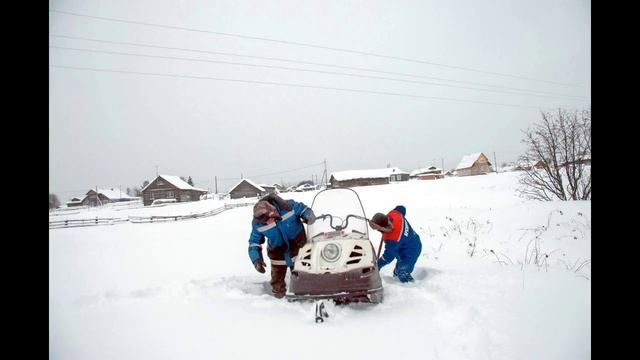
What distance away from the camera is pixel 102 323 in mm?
2928

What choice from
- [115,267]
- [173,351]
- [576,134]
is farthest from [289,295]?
[576,134]

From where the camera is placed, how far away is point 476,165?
121ft

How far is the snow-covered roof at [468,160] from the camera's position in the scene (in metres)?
37.1

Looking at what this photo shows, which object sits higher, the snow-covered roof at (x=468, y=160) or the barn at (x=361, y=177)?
the snow-covered roof at (x=468, y=160)

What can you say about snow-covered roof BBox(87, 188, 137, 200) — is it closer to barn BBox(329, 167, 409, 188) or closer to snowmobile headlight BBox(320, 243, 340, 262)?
barn BBox(329, 167, 409, 188)

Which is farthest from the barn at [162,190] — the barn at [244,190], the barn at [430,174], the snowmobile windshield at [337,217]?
the snowmobile windshield at [337,217]

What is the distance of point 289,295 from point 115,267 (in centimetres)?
448

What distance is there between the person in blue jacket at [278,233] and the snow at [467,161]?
127 ft

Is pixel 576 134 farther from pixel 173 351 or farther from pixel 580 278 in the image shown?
pixel 173 351

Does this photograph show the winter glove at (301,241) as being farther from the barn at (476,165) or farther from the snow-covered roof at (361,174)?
the barn at (476,165)

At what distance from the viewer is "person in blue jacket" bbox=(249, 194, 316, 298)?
163 inches

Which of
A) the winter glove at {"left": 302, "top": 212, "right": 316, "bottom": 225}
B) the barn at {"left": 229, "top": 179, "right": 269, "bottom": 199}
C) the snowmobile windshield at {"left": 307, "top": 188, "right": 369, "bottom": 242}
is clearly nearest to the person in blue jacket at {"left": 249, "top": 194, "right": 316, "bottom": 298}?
the winter glove at {"left": 302, "top": 212, "right": 316, "bottom": 225}

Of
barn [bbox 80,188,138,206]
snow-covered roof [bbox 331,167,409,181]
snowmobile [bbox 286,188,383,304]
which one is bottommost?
barn [bbox 80,188,138,206]
